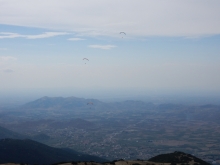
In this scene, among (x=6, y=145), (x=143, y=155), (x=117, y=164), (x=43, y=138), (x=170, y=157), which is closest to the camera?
(x=117, y=164)

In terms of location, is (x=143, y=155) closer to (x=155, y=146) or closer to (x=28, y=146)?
(x=155, y=146)

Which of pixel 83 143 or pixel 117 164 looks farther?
pixel 83 143

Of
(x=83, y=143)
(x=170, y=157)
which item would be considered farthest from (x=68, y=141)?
(x=170, y=157)

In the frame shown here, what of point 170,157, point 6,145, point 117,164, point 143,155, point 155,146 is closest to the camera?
point 117,164

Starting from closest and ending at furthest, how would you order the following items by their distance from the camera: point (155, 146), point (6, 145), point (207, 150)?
point (6, 145)
point (207, 150)
point (155, 146)

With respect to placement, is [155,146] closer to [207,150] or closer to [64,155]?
[207,150]

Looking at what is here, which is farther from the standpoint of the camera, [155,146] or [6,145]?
[155,146]

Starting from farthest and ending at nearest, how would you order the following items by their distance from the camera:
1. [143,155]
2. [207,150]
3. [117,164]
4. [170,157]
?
[207,150] → [143,155] → [170,157] → [117,164]

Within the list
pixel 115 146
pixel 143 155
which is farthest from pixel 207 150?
pixel 115 146

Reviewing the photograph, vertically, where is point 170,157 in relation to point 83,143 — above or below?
above
